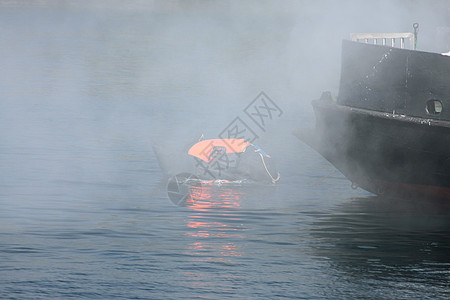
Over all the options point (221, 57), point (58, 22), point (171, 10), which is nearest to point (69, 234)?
point (221, 57)

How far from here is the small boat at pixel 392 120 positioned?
11.2 metres

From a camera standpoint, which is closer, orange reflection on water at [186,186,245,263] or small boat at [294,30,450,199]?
orange reflection on water at [186,186,245,263]

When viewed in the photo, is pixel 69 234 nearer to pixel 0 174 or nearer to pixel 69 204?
pixel 69 204

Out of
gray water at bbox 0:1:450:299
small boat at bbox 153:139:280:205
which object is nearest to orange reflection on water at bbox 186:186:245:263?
gray water at bbox 0:1:450:299

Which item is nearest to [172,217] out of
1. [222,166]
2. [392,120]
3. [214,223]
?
[214,223]

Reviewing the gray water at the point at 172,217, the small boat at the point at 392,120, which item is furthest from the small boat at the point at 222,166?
the small boat at the point at 392,120

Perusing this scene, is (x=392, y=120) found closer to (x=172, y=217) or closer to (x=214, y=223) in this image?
(x=214, y=223)

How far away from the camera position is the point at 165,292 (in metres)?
8.47

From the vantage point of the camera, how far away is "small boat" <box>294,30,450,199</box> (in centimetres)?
1123

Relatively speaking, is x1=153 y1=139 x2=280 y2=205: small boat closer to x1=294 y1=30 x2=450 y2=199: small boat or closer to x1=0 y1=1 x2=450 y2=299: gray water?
x1=0 y1=1 x2=450 y2=299: gray water

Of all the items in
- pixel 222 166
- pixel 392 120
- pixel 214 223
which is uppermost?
pixel 392 120

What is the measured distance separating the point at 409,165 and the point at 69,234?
457cm

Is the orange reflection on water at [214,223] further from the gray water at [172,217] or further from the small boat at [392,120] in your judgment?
the small boat at [392,120]

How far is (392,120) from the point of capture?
11516 millimetres
